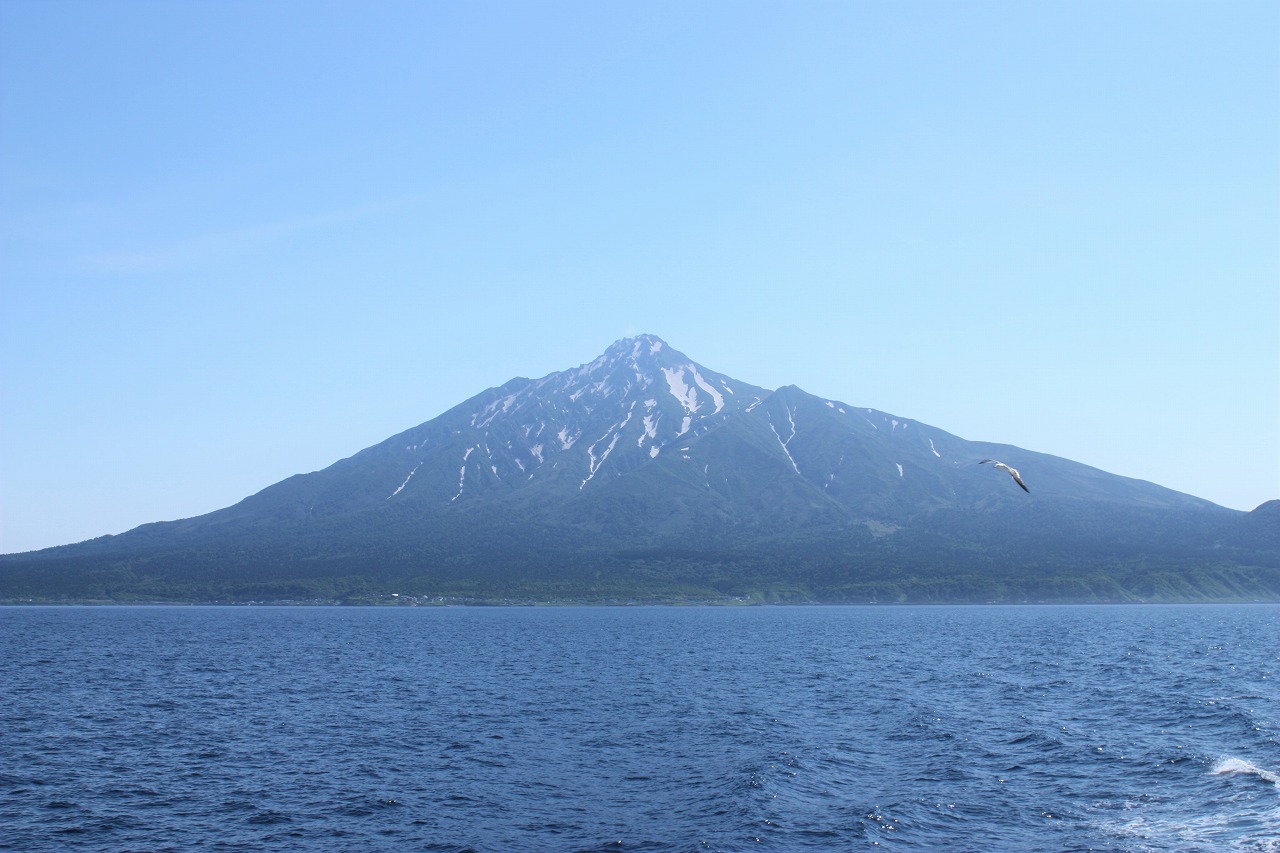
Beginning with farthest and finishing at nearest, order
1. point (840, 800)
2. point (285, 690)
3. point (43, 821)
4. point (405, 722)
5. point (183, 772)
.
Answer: point (285, 690) → point (405, 722) → point (183, 772) → point (840, 800) → point (43, 821)

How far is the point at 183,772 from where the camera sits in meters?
47.2

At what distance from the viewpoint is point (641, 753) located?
52.1 metres

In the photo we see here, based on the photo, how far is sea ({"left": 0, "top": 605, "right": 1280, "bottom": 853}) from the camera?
3747 centimetres

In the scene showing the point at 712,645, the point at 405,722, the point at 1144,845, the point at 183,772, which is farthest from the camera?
the point at 712,645

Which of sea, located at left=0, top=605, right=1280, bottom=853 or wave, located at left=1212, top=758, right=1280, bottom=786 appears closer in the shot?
sea, located at left=0, top=605, right=1280, bottom=853

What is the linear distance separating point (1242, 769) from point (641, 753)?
27.6m

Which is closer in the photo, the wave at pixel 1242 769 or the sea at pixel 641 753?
the sea at pixel 641 753

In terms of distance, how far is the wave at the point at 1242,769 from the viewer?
43.7m

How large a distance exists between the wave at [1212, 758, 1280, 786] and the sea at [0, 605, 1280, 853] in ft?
0.79

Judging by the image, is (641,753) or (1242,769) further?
(641,753)

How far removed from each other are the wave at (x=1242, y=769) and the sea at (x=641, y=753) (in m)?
0.24

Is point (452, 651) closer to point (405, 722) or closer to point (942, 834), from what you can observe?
point (405, 722)

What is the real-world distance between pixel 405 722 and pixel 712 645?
6733cm

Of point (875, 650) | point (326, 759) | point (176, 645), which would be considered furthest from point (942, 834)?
point (176, 645)
